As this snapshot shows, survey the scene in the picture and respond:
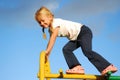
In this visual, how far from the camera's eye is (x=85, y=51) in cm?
633

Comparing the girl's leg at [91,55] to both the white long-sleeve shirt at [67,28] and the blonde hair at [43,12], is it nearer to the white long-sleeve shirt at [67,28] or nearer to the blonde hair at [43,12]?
the white long-sleeve shirt at [67,28]

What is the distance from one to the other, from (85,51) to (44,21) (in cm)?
80

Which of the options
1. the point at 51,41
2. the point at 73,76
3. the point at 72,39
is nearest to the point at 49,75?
the point at 73,76

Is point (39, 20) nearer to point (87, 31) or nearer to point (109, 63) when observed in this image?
point (87, 31)

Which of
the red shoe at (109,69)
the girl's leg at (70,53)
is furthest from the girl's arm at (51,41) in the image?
the red shoe at (109,69)

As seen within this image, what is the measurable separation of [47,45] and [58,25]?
0.38 m

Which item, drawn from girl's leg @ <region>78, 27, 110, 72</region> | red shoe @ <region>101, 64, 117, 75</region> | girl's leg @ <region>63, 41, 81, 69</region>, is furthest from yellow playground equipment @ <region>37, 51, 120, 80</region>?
girl's leg @ <region>63, 41, 81, 69</region>

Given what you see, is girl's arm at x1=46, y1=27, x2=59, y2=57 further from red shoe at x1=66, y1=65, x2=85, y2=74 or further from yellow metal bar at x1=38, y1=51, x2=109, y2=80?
red shoe at x1=66, y1=65, x2=85, y2=74

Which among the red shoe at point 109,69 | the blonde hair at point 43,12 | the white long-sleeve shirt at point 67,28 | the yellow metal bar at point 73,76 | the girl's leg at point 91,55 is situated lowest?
the yellow metal bar at point 73,76

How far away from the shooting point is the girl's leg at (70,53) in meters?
6.41

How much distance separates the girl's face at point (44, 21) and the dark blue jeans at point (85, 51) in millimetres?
512

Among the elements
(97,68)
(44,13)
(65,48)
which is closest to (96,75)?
(97,68)

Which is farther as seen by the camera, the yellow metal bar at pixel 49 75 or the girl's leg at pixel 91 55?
the girl's leg at pixel 91 55

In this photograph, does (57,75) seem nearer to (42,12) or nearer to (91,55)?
(91,55)
